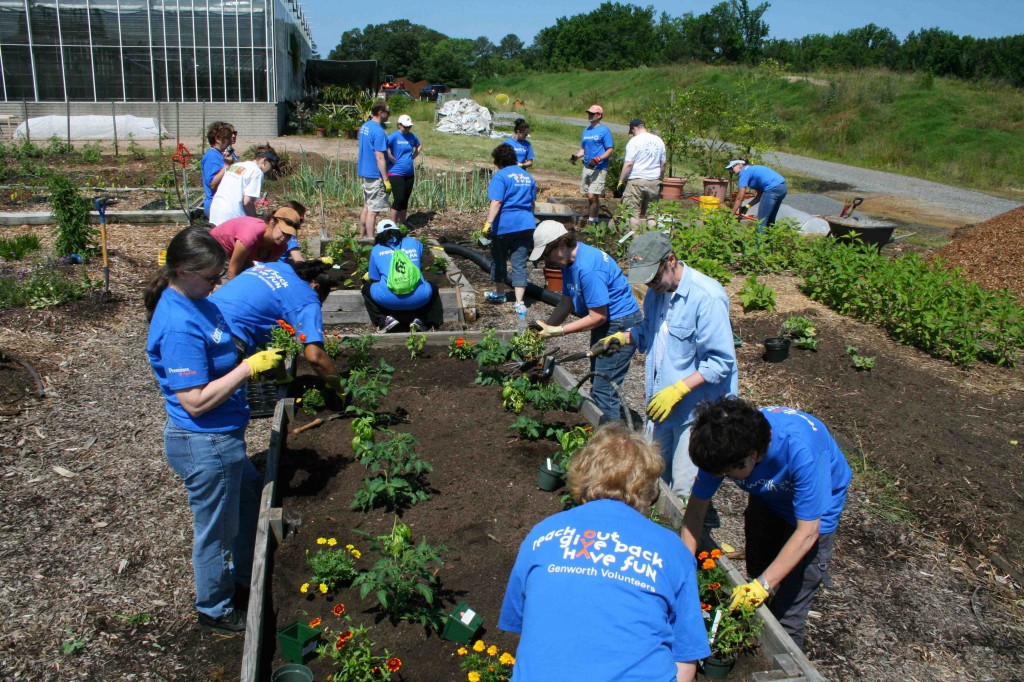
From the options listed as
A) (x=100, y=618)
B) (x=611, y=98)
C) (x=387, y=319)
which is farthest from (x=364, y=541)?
(x=611, y=98)

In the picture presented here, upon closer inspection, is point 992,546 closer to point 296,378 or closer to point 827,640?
point 827,640

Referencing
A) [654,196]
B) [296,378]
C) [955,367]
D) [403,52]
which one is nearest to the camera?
[296,378]

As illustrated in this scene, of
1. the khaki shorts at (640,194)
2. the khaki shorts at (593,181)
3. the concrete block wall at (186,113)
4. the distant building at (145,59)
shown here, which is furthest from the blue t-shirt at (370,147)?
the distant building at (145,59)

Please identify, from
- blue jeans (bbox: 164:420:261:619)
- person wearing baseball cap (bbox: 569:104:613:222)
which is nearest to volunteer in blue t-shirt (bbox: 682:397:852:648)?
blue jeans (bbox: 164:420:261:619)

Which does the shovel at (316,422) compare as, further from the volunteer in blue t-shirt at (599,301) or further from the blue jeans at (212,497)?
the volunteer in blue t-shirt at (599,301)

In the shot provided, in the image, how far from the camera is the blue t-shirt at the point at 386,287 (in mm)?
6582

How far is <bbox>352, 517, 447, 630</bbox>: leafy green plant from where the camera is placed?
3.06m

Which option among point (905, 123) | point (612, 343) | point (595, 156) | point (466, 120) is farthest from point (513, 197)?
point (905, 123)

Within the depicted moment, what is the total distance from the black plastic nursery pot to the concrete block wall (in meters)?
16.7

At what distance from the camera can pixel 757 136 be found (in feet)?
45.6

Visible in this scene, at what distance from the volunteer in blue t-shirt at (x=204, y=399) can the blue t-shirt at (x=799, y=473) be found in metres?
2.04

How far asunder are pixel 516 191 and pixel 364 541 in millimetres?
4830

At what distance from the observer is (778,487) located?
285cm

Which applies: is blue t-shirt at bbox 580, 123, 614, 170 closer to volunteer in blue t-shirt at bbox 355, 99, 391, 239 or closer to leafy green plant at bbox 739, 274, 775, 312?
volunteer in blue t-shirt at bbox 355, 99, 391, 239
